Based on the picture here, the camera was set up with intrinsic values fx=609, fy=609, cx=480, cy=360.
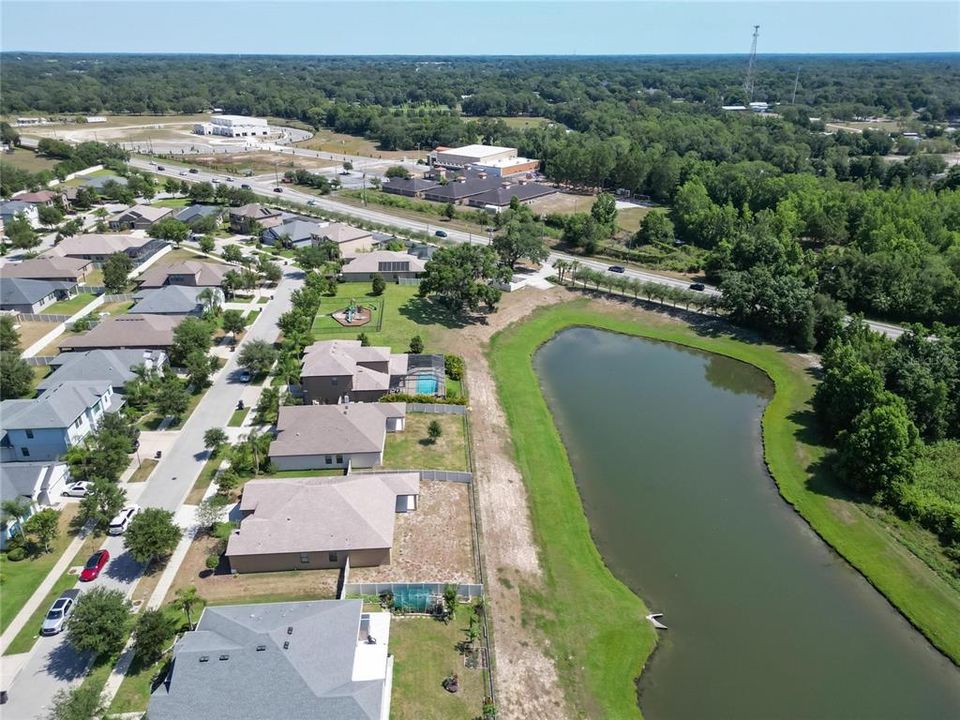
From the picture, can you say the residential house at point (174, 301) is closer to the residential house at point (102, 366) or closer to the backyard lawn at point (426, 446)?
the residential house at point (102, 366)

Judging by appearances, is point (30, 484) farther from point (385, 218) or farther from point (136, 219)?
point (385, 218)

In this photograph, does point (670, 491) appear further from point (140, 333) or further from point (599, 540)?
point (140, 333)

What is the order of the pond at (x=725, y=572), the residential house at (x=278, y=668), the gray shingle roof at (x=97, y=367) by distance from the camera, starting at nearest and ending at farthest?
the residential house at (x=278, y=668), the pond at (x=725, y=572), the gray shingle roof at (x=97, y=367)

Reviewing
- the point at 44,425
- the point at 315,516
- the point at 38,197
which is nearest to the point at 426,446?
the point at 315,516

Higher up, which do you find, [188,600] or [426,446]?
[188,600]

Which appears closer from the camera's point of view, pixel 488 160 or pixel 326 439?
pixel 326 439

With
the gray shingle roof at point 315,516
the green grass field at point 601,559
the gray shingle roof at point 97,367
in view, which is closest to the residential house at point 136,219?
the gray shingle roof at point 97,367

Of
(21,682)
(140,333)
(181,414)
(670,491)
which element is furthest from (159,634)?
(140,333)
